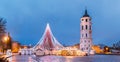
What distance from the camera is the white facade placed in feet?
444

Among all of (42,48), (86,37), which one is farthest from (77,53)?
(86,37)

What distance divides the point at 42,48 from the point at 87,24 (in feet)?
93.5

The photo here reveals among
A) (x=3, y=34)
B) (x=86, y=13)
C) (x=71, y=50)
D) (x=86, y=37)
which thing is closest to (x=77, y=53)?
(x=71, y=50)

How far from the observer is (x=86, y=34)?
13788 centimetres

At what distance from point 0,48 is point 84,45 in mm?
73458

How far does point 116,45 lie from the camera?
18362 centimetres

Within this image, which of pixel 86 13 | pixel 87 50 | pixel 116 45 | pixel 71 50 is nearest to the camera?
pixel 71 50

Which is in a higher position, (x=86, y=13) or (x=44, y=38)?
(x=86, y=13)

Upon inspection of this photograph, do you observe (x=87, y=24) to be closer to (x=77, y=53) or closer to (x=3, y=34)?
(x=77, y=53)

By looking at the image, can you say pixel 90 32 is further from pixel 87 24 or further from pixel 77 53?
pixel 77 53

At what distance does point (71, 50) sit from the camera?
11469cm

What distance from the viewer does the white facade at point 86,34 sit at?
444ft

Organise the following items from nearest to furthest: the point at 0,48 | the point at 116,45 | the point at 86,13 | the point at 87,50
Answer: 1. the point at 0,48
2. the point at 87,50
3. the point at 86,13
4. the point at 116,45

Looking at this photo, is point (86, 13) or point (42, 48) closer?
point (42, 48)
